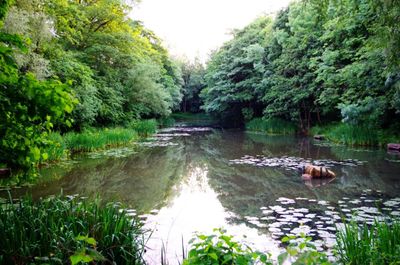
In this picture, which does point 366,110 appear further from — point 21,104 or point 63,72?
point 21,104

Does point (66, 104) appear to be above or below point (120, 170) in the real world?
above

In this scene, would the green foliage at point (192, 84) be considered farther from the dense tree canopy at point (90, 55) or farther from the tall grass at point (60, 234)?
the tall grass at point (60, 234)

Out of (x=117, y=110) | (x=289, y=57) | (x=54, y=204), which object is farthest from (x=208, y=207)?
(x=289, y=57)

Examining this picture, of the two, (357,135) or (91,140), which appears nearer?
(91,140)

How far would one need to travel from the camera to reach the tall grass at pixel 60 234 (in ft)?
10.3

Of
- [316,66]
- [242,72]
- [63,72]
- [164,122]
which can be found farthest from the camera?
[164,122]

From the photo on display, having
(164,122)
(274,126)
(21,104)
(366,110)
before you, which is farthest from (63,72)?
(164,122)

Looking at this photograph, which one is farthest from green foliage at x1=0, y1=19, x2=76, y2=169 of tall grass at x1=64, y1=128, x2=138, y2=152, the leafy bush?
the leafy bush

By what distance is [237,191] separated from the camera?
7602mm

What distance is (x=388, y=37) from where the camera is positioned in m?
5.27

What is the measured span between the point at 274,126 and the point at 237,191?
63.7ft

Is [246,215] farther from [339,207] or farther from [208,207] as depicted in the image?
[339,207]

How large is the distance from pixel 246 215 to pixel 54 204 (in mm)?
3168

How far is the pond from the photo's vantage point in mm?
4996
